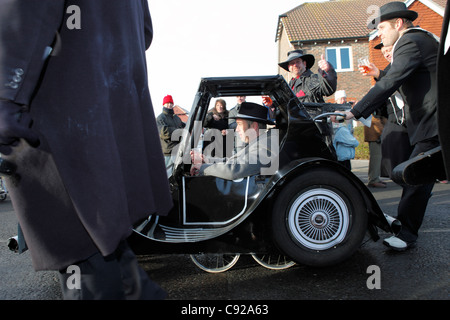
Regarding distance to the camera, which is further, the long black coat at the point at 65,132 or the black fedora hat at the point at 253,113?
the black fedora hat at the point at 253,113

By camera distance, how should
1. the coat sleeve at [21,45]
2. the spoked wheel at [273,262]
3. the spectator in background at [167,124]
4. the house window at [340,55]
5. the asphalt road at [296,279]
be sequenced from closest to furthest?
the coat sleeve at [21,45], the asphalt road at [296,279], the spoked wheel at [273,262], the spectator in background at [167,124], the house window at [340,55]

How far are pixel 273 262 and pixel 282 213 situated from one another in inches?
19.6

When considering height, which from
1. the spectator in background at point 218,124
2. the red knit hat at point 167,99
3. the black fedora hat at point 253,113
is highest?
the black fedora hat at point 253,113

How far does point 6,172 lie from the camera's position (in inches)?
43.8

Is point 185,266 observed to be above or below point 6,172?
below

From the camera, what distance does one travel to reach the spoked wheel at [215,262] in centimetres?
257

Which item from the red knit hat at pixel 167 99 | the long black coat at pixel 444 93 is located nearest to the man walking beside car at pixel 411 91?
the long black coat at pixel 444 93

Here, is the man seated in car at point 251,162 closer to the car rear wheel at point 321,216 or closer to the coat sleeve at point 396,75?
the car rear wheel at point 321,216

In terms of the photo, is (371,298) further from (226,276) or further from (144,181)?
(144,181)

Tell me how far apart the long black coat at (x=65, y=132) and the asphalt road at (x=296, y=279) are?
1.17 meters

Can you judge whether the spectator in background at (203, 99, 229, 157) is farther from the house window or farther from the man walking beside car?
the house window

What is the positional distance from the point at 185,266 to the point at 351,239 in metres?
1.31

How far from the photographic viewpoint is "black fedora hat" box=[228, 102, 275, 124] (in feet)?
9.78
